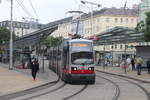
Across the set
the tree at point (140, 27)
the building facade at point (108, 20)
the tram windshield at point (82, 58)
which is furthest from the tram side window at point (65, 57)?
the building facade at point (108, 20)

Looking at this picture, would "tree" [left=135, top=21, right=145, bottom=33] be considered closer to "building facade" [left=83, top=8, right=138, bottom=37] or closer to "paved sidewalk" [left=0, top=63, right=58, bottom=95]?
"paved sidewalk" [left=0, top=63, right=58, bottom=95]

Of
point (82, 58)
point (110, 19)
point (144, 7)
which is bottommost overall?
point (82, 58)

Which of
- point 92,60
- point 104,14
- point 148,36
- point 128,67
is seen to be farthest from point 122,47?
point 92,60

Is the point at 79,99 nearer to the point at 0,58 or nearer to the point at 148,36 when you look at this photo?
the point at 148,36

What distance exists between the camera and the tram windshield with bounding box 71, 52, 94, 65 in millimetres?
27981

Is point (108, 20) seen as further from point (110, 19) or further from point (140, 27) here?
point (140, 27)

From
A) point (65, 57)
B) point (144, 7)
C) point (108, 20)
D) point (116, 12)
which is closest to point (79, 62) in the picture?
point (65, 57)

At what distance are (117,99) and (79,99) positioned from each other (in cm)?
161

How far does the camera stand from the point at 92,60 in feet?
92.5

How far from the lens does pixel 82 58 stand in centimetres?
2811

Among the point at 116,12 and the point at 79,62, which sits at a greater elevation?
the point at 116,12

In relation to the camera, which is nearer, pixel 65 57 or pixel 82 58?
pixel 82 58

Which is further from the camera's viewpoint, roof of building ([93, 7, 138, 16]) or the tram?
roof of building ([93, 7, 138, 16])

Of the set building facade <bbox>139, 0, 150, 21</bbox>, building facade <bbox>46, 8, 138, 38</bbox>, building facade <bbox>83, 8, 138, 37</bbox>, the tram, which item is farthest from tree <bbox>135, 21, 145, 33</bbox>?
building facade <bbox>83, 8, 138, 37</bbox>
